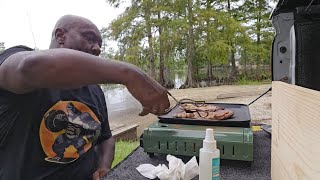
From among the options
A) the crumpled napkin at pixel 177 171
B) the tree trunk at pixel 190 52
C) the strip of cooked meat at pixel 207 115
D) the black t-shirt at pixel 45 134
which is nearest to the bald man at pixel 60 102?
the black t-shirt at pixel 45 134

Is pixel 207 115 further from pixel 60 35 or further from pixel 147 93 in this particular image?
pixel 147 93

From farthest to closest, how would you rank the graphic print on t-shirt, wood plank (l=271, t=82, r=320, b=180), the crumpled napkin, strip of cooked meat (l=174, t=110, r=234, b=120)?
strip of cooked meat (l=174, t=110, r=234, b=120)
the crumpled napkin
the graphic print on t-shirt
wood plank (l=271, t=82, r=320, b=180)

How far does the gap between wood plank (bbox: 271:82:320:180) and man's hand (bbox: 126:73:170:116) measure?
28cm

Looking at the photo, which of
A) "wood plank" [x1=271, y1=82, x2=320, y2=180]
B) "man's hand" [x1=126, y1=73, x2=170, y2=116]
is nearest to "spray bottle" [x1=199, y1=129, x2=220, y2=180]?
"wood plank" [x1=271, y1=82, x2=320, y2=180]

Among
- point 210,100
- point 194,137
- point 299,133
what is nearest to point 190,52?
point 210,100

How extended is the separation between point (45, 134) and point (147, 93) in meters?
0.54

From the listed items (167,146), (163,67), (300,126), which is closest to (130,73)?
(300,126)

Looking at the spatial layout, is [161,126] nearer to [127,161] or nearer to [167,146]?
[167,146]

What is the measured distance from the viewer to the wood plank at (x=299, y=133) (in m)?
0.47

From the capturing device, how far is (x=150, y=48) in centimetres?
1422

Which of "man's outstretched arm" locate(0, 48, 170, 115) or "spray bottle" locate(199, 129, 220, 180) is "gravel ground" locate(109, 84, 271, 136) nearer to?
"spray bottle" locate(199, 129, 220, 180)

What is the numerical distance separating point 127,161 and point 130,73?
3.72ft

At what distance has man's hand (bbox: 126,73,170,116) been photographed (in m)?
0.56

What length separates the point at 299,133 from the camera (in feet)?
1.87
